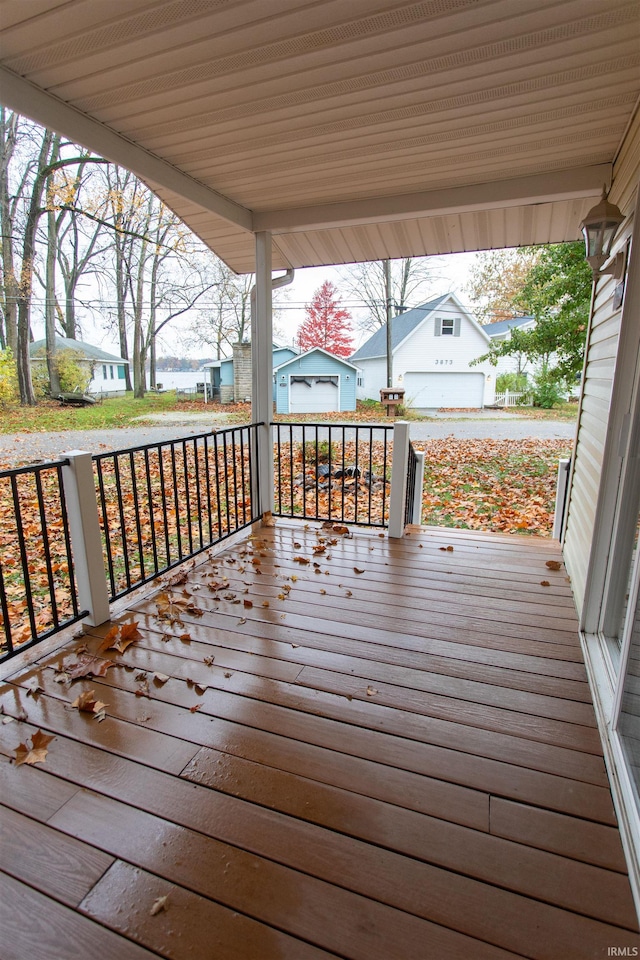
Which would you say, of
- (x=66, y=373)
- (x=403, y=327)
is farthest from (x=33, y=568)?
(x=403, y=327)

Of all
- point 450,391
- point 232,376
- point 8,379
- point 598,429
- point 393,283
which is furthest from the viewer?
point 393,283

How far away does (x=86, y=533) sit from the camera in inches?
87.9

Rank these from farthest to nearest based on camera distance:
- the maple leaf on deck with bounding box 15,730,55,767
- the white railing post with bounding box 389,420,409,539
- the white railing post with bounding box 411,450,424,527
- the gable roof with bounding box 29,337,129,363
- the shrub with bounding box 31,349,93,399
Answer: the gable roof with bounding box 29,337,129,363
the shrub with bounding box 31,349,93,399
the white railing post with bounding box 411,450,424,527
the white railing post with bounding box 389,420,409,539
the maple leaf on deck with bounding box 15,730,55,767

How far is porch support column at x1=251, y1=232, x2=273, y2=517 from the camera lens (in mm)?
3645

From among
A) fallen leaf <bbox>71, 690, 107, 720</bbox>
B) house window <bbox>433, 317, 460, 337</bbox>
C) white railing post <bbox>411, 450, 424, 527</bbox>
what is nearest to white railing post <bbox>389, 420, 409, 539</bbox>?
white railing post <bbox>411, 450, 424, 527</bbox>

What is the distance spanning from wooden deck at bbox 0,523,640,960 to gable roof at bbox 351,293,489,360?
1040 centimetres

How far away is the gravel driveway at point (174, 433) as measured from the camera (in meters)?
4.92

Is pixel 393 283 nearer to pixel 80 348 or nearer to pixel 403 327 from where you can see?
pixel 403 327

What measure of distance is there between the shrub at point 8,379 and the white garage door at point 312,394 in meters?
5.48

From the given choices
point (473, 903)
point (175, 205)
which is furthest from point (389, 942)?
point (175, 205)

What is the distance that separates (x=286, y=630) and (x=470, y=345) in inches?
412

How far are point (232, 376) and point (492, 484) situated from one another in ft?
15.4

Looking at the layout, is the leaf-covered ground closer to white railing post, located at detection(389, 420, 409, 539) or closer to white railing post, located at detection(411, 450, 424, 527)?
white railing post, located at detection(411, 450, 424, 527)

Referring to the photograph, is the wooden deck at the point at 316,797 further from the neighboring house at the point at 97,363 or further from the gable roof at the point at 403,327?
the gable roof at the point at 403,327
